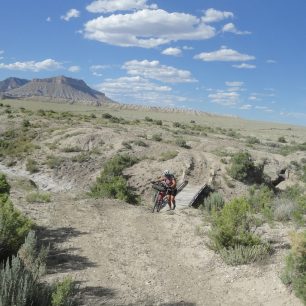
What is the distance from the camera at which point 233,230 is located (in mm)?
10344

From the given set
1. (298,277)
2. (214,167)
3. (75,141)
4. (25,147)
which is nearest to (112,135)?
(75,141)

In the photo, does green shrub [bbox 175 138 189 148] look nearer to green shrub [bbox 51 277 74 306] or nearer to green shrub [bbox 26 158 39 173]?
green shrub [bbox 26 158 39 173]

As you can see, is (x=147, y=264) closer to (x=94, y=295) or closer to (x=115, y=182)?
(x=94, y=295)

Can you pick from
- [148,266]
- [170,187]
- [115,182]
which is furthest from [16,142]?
[148,266]

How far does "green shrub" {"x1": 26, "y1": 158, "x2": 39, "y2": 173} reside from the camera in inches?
1232

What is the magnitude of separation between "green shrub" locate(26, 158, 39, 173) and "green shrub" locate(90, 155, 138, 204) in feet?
15.9

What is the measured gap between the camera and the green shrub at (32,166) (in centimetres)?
3128

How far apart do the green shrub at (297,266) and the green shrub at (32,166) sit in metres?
25.2

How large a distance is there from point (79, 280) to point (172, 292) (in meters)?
1.77

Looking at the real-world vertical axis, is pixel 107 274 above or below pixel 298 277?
below

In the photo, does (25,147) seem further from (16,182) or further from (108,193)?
(108,193)

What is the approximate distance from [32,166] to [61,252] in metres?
22.1

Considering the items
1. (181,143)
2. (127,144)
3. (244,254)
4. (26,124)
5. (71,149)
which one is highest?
(26,124)

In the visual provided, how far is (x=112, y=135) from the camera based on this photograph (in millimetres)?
37000
